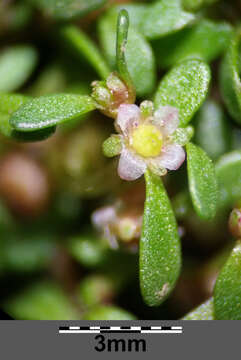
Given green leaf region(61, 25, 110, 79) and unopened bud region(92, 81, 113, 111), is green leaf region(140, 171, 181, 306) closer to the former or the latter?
unopened bud region(92, 81, 113, 111)

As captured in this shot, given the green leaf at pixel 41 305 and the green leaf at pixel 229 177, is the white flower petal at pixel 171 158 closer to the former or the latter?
the green leaf at pixel 229 177

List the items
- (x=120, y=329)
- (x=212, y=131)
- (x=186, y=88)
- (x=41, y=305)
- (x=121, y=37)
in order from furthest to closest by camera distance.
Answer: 1. (x=41, y=305)
2. (x=212, y=131)
3. (x=120, y=329)
4. (x=186, y=88)
5. (x=121, y=37)

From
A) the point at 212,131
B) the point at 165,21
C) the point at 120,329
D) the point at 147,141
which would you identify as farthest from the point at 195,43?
the point at 120,329

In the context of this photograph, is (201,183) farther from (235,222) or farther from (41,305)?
(41,305)

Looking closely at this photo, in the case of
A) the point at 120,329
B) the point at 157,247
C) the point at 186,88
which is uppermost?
the point at 186,88

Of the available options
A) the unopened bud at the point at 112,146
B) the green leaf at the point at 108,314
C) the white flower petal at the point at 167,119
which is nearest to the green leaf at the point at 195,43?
the white flower petal at the point at 167,119

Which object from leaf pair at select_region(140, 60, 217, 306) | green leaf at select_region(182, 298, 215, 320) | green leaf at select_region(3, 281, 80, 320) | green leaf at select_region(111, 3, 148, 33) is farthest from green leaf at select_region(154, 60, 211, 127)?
green leaf at select_region(3, 281, 80, 320)
